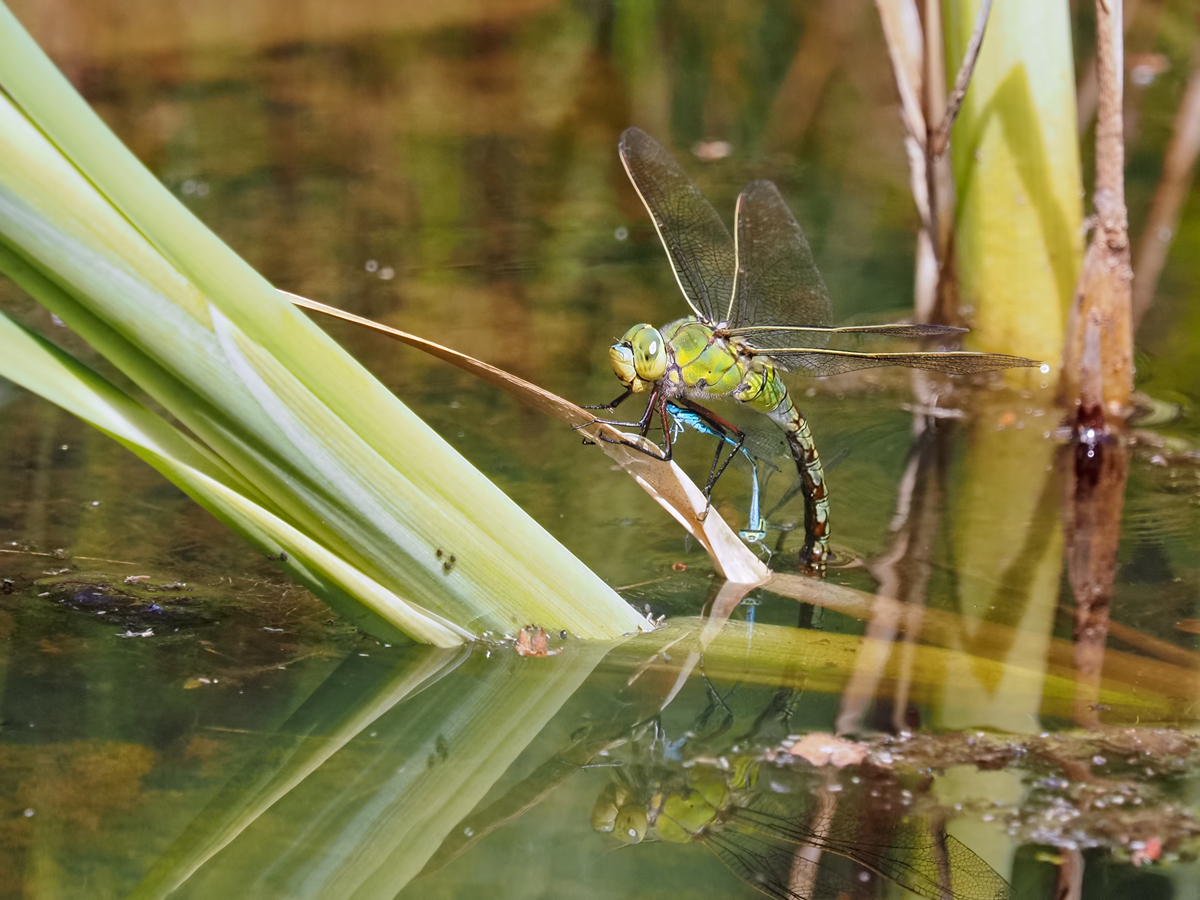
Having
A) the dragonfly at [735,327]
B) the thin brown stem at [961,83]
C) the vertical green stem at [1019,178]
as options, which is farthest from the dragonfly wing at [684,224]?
the vertical green stem at [1019,178]

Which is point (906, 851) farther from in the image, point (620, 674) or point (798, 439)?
point (798, 439)

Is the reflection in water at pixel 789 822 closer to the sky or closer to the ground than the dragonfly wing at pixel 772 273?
closer to the ground

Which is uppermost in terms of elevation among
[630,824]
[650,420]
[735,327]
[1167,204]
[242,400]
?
[1167,204]

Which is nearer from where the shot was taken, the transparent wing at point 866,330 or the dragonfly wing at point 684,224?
the transparent wing at point 866,330

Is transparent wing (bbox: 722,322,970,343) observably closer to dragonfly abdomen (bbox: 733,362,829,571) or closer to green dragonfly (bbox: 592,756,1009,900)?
dragonfly abdomen (bbox: 733,362,829,571)

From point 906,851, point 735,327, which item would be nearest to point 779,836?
point 906,851

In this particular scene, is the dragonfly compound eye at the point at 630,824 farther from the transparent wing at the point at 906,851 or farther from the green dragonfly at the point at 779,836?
the transparent wing at the point at 906,851

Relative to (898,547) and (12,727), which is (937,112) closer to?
(898,547)
